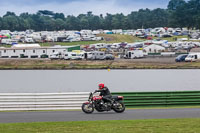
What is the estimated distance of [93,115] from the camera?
20.0m

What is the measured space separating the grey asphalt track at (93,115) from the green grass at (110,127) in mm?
1407

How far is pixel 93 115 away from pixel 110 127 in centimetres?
375

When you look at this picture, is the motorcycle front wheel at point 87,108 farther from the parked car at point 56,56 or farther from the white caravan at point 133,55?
the parked car at point 56,56

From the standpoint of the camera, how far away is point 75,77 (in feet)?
239

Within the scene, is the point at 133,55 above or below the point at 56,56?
above

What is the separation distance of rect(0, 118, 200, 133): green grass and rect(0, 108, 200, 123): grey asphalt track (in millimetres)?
1407

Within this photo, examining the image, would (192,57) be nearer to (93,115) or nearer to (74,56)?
(74,56)

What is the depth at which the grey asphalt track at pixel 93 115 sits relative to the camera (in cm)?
1880

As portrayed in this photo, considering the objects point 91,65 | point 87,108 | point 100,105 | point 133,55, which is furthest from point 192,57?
point 87,108

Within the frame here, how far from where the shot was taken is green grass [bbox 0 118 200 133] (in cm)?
1574

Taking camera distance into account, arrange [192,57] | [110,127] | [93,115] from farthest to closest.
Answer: [192,57], [93,115], [110,127]

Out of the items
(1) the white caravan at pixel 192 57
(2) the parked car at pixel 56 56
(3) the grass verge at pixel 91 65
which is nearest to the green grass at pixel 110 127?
(3) the grass verge at pixel 91 65

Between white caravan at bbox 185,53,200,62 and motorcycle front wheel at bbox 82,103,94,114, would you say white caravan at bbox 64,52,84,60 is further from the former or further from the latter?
motorcycle front wheel at bbox 82,103,94,114

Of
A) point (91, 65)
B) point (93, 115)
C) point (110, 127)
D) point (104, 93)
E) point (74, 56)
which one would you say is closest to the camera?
point (110, 127)
